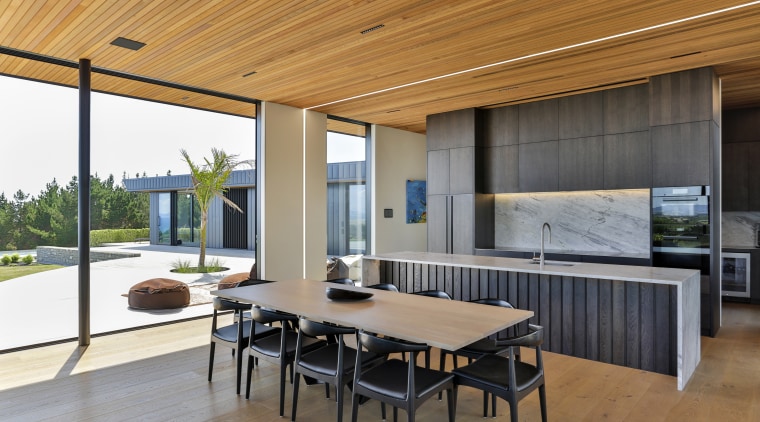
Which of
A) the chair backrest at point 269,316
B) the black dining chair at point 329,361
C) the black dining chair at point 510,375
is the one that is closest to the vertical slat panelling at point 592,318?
the black dining chair at point 510,375

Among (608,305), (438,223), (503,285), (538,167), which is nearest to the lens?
(608,305)

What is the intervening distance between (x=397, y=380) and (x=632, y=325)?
98.3 inches

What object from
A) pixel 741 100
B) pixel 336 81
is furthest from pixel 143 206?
pixel 741 100

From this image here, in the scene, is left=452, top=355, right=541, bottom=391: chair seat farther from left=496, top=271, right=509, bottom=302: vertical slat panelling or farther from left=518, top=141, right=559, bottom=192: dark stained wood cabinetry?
left=518, top=141, right=559, bottom=192: dark stained wood cabinetry

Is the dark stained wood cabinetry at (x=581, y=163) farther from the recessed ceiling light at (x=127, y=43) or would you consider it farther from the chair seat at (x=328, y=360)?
the recessed ceiling light at (x=127, y=43)

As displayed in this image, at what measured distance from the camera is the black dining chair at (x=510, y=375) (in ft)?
7.77

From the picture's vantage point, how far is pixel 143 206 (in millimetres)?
5426

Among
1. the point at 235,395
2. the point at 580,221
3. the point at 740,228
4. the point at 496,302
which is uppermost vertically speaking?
the point at 580,221

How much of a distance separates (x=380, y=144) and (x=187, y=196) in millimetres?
3552

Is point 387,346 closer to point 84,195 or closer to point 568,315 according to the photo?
point 568,315

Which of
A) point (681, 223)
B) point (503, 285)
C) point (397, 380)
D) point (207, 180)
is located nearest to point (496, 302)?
point (397, 380)

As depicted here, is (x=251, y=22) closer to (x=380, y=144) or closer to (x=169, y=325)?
(x=169, y=325)

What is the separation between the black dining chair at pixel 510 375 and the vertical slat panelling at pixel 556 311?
171cm

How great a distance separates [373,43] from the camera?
4.18 meters
